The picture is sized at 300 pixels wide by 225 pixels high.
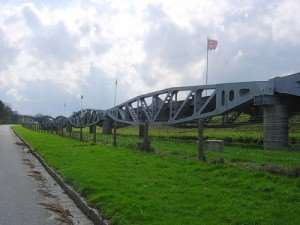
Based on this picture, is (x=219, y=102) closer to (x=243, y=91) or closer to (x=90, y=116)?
(x=243, y=91)

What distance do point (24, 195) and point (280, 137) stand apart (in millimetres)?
17409

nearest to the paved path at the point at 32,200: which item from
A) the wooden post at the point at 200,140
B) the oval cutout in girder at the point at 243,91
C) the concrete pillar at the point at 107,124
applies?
the wooden post at the point at 200,140

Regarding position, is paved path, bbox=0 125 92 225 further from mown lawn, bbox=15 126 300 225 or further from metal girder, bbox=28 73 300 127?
metal girder, bbox=28 73 300 127

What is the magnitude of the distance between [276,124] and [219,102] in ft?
25.8

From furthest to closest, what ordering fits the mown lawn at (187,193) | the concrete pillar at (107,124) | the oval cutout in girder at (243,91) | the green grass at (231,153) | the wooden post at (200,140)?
the concrete pillar at (107,124), the oval cutout in girder at (243,91), the green grass at (231,153), the wooden post at (200,140), the mown lawn at (187,193)

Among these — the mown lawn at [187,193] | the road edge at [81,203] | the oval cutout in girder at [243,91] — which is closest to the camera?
the mown lawn at [187,193]

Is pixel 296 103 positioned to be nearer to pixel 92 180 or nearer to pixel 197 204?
pixel 92 180

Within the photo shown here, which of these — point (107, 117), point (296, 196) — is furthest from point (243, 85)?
point (107, 117)

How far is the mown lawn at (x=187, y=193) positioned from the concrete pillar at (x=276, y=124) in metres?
11.5

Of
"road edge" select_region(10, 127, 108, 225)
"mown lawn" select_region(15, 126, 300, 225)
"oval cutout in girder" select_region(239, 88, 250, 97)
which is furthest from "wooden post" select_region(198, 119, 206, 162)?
"oval cutout in girder" select_region(239, 88, 250, 97)

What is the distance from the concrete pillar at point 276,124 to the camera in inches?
1023

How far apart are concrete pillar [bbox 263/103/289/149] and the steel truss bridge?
0.08ft

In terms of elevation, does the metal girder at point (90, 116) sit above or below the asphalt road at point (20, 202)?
above

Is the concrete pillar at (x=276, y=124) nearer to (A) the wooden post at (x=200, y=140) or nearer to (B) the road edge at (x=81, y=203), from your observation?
(A) the wooden post at (x=200, y=140)
